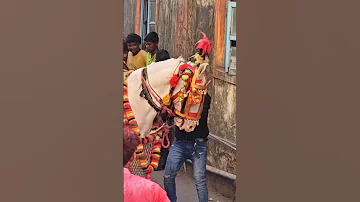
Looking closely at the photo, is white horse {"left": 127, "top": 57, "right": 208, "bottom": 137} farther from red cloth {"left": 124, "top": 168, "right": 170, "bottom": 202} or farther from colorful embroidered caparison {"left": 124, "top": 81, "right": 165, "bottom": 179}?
red cloth {"left": 124, "top": 168, "right": 170, "bottom": 202}

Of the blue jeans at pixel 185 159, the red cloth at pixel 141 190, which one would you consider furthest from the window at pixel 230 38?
the red cloth at pixel 141 190

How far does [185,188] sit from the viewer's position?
13.7 feet

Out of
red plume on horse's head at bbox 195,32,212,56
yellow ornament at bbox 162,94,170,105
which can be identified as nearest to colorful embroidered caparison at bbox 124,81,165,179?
yellow ornament at bbox 162,94,170,105

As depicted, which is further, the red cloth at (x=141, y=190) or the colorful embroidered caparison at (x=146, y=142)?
the colorful embroidered caparison at (x=146, y=142)

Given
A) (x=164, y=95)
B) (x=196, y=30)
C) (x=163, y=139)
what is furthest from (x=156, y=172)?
(x=196, y=30)

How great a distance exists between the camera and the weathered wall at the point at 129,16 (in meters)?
4.06

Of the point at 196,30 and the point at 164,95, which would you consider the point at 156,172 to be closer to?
the point at 164,95

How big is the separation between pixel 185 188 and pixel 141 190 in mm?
286

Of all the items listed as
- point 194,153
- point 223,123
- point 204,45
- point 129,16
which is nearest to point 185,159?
point 194,153

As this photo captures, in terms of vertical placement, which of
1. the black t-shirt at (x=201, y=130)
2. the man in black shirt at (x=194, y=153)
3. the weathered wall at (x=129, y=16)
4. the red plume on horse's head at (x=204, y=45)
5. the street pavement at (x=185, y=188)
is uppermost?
the weathered wall at (x=129, y=16)

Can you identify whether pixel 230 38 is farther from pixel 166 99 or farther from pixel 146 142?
pixel 146 142

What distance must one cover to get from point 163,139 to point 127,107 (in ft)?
→ 0.95

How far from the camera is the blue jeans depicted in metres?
4.18

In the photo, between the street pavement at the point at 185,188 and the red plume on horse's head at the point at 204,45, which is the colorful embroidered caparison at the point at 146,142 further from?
the red plume on horse's head at the point at 204,45
